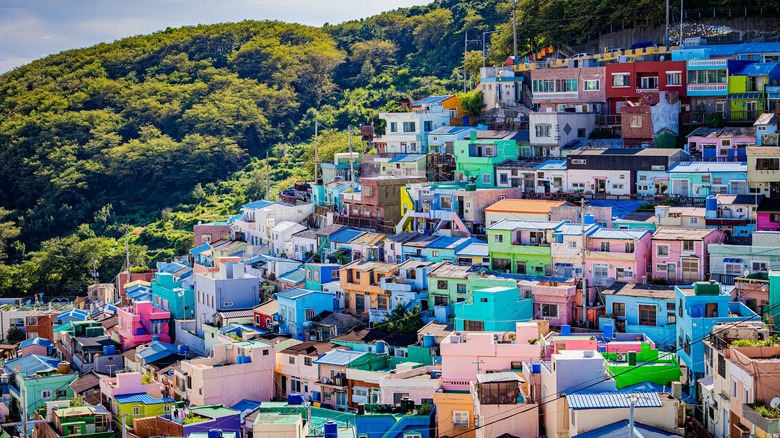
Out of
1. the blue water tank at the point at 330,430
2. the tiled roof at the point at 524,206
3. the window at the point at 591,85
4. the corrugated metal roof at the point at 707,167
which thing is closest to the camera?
the blue water tank at the point at 330,430

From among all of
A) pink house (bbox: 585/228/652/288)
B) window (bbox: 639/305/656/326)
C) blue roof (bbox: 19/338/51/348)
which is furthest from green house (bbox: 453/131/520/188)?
blue roof (bbox: 19/338/51/348)

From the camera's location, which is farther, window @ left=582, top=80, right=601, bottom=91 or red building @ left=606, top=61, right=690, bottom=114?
window @ left=582, top=80, right=601, bottom=91

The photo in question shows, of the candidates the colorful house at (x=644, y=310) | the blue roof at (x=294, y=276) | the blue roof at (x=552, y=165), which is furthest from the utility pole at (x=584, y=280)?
the blue roof at (x=294, y=276)

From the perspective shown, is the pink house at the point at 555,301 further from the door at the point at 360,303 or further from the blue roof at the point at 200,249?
the blue roof at the point at 200,249

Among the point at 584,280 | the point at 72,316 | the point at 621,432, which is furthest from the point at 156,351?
the point at 621,432

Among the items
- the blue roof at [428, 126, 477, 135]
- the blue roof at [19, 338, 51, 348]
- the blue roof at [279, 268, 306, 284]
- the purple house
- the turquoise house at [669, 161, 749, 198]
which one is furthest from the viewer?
the blue roof at [428, 126, 477, 135]

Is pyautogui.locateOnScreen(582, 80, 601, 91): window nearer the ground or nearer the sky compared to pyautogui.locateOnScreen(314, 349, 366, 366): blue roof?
nearer the sky

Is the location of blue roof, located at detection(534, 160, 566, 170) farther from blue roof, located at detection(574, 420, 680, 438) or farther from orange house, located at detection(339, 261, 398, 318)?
blue roof, located at detection(574, 420, 680, 438)
